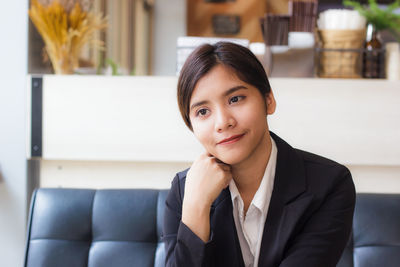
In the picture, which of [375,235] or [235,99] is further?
[375,235]

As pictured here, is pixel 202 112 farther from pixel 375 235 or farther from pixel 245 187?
pixel 375 235

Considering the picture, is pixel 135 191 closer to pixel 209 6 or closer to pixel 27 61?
pixel 27 61

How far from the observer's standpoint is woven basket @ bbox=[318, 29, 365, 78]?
5.81ft

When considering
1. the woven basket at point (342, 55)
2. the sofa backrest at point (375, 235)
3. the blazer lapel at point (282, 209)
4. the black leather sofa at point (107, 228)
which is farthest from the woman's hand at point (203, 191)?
the woven basket at point (342, 55)

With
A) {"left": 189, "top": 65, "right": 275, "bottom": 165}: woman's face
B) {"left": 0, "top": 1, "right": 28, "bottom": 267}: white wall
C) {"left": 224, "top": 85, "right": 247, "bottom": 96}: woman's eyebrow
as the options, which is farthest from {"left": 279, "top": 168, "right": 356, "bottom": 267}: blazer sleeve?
{"left": 0, "top": 1, "right": 28, "bottom": 267}: white wall

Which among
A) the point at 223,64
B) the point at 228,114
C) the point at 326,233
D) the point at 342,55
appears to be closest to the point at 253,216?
the point at 326,233

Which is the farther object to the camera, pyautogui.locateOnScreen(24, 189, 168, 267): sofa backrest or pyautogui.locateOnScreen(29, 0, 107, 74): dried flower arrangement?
pyautogui.locateOnScreen(29, 0, 107, 74): dried flower arrangement

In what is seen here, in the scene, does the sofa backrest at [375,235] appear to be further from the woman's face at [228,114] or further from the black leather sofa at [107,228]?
the woman's face at [228,114]

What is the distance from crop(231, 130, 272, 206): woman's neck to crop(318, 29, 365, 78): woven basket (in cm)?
80

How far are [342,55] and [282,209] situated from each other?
0.97 m

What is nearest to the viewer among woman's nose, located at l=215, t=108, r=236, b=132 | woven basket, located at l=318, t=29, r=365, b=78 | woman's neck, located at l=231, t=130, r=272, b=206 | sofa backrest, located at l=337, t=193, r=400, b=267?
woman's nose, located at l=215, t=108, r=236, b=132

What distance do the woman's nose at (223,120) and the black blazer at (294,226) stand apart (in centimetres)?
19

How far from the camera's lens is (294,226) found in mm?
1010

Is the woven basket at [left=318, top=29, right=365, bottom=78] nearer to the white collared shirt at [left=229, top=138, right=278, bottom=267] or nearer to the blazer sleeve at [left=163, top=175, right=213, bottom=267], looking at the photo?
the white collared shirt at [left=229, top=138, right=278, bottom=267]
